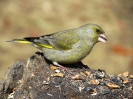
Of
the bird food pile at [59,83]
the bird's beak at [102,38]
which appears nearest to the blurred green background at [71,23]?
the bird's beak at [102,38]

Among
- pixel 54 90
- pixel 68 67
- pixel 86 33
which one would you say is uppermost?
pixel 86 33

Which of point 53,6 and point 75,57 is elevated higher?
point 53,6

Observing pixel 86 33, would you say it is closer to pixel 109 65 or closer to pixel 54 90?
pixel 54 90

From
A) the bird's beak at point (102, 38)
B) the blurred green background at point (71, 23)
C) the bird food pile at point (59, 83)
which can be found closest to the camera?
the bird food pile at point (59, 83)

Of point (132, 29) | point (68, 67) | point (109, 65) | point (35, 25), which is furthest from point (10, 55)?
point (68, 67)

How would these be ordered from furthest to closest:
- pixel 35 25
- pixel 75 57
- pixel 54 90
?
pixel 35 25
pixel 75 57
pixel 54 90

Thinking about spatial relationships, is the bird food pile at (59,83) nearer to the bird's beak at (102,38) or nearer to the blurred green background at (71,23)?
the bird's beak at (102,38)

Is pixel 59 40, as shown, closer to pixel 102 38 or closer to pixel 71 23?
pixel 102 38
